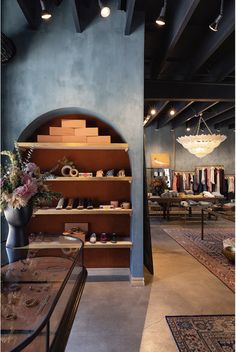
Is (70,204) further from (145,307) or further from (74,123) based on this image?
(145,307)

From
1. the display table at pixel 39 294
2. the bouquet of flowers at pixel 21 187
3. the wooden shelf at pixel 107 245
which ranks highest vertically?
the bouquet of flowers at pixel 21 187

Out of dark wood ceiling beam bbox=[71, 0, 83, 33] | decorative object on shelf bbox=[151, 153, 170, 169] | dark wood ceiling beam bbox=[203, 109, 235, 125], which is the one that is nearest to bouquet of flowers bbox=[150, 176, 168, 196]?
decorative object on shelf bbox=[151, 153, 170, 169]

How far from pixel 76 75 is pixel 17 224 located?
2345mm

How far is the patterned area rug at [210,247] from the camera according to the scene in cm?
429

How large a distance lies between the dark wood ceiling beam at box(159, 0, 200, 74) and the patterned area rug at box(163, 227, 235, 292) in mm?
3504

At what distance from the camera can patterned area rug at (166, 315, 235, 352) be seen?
2391 millimetres

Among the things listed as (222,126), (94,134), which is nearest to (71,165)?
(94,134)

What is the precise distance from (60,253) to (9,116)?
226 centimetres

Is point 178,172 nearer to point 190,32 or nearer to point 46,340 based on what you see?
point 190,32

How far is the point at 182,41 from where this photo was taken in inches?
184

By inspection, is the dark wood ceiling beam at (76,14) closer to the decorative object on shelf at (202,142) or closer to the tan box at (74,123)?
the tan box at (74,123)

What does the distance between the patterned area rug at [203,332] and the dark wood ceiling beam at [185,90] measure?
4001 millimetres

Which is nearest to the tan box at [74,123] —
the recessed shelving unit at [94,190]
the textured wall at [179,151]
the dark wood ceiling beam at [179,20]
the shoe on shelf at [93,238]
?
the recessed shelving unit at [94,190]

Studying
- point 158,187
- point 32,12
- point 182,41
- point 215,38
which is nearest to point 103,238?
point 32,12
